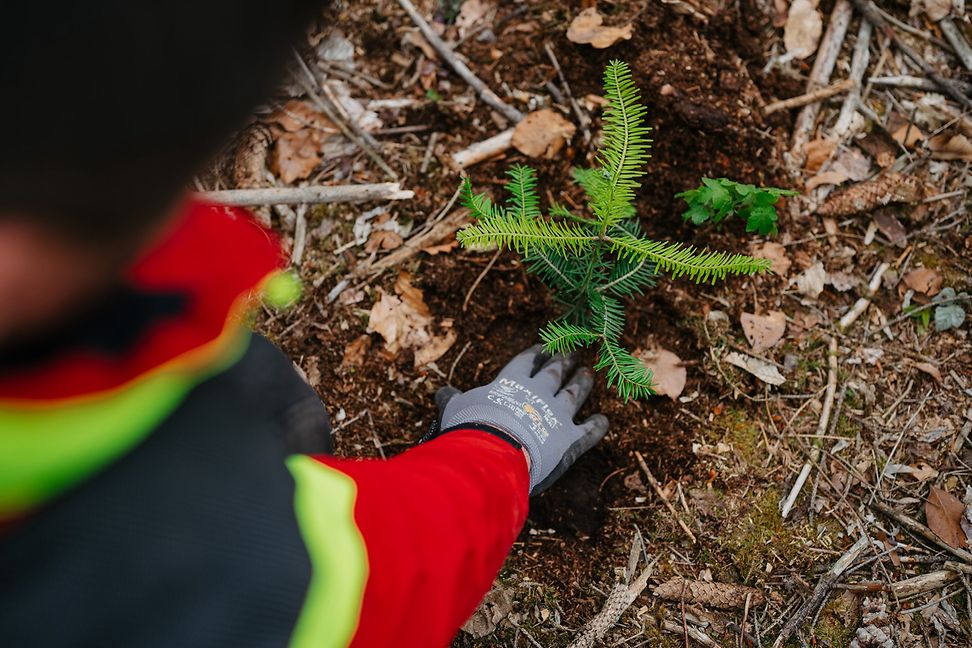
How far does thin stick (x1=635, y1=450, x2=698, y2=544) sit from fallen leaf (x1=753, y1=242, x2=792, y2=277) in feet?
3.05

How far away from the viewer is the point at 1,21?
1.59 feet

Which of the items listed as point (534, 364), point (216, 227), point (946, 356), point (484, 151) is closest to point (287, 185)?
point (484, 151)

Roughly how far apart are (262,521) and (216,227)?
0.49 m

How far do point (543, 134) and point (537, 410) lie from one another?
115cm

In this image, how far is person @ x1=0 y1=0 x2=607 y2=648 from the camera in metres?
0.54

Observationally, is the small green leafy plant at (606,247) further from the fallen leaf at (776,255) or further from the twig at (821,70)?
the twig at (821,70)

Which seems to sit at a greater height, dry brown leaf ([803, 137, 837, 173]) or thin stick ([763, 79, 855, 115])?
thin stick ([763, 79, 855, 115])

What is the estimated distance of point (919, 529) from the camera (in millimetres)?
2359

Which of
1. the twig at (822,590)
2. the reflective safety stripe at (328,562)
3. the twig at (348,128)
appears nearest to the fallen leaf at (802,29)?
the twig at (348,128)

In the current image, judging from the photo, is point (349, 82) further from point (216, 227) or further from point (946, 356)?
point (946, 356)

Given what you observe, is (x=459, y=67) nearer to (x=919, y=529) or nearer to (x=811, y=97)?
(x=811, y=97)

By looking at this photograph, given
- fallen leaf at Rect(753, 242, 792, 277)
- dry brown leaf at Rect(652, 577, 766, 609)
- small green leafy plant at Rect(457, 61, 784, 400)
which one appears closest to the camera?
small green leafy plant at Rect(457, 61, 784, 400)

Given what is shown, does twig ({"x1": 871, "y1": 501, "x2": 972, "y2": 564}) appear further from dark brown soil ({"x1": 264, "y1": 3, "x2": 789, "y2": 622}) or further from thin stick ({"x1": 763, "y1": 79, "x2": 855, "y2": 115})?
thin stick ({"x1": 763, "y1": 79, "x2": 855, "y2": 115})

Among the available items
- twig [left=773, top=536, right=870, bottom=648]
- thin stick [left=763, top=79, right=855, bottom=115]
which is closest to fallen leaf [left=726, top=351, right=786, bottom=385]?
twig [left=773, top=536, right=870, bottom=648]
